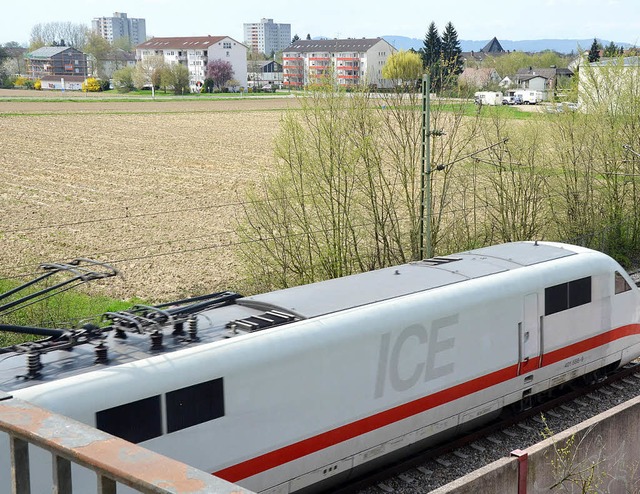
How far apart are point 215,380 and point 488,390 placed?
210 inches

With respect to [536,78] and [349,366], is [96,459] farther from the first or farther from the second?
[536,78]

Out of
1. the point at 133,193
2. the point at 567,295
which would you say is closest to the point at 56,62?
the point at 133,193

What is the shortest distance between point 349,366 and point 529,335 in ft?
13.3

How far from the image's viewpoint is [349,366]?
11.1 metres

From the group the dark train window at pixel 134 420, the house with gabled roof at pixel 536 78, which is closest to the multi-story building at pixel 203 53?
the house with gabled roof at pixel 536 78

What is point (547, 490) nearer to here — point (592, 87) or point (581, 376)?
point (581, 376)

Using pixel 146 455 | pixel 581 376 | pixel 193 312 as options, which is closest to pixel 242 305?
pixel 193 312

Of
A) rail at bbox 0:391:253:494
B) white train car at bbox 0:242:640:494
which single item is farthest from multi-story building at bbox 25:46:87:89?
rail at bbox 0:391:253:494

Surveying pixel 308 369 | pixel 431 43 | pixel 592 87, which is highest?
pixel 431 43

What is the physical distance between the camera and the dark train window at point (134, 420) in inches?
349

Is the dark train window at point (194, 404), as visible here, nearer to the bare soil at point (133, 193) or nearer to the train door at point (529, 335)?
the train door at point (529, 335)

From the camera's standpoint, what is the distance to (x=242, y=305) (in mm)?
12070

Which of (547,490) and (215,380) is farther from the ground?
(215,380)

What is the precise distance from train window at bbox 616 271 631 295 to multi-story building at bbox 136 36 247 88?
460 feet
